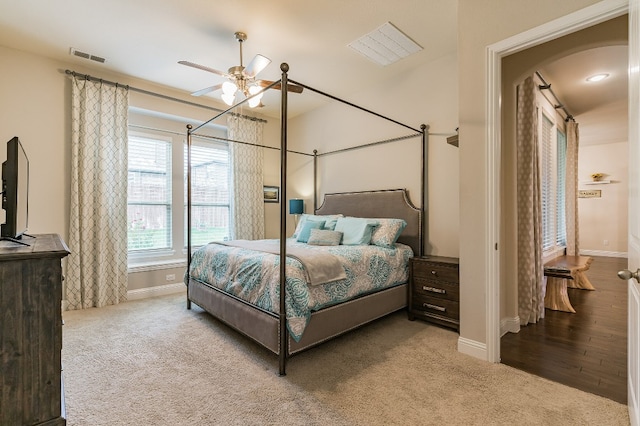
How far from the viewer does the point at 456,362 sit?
7.63 ft

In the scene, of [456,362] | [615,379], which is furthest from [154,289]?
[615,379]

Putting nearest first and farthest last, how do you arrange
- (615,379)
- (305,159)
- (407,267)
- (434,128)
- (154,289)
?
(615,379) < (407,267) < (434,128) < (154,289) < (305,159)

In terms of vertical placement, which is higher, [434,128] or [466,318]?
[434,128]

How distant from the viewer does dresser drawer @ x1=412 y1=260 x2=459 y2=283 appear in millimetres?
2961

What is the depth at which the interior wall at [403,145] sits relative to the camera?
11.7 ft

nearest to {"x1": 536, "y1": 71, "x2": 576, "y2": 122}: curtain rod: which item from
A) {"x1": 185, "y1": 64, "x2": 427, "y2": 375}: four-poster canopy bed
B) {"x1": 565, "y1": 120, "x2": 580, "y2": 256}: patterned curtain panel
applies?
{"x1": 565, "y1": 120, "x2": 580, "y2": 256}: patterned curtain panel

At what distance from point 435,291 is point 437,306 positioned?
148 millimetres

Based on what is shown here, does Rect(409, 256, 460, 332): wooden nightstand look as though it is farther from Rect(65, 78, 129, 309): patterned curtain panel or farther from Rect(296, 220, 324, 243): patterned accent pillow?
Rect(65, 78, 129, 309): patterned curtain panel

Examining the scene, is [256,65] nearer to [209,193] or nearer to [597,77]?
[209,193]

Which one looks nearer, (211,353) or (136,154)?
(211,353)

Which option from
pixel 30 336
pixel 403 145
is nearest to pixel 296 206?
pixel 403 145

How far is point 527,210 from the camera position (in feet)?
9.83

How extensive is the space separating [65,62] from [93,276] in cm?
260

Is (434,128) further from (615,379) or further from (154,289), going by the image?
(154,289)
